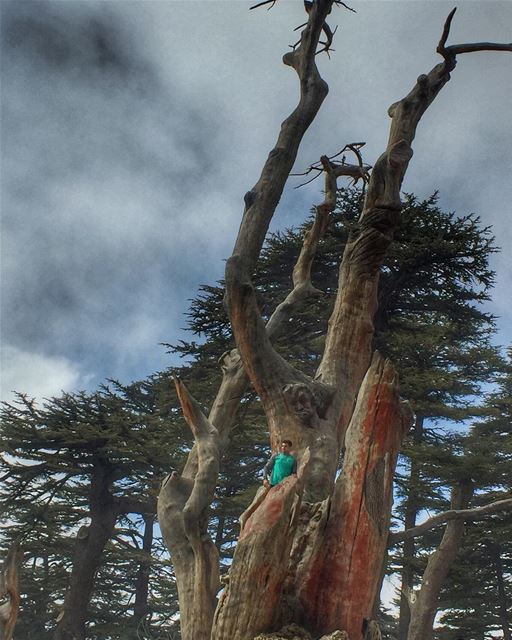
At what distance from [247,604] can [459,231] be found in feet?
33.6

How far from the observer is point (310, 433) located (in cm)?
646

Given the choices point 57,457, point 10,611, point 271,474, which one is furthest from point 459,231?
point 57,457

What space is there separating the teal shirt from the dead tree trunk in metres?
0.19

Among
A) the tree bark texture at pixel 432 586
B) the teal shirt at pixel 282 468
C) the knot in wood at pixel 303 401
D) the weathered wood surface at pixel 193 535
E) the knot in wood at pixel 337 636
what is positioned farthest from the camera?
the tree bark texture at pixel 432 586

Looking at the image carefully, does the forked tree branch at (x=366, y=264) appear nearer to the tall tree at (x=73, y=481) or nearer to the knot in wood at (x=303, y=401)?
the knot in wood at (x=303, y=401)

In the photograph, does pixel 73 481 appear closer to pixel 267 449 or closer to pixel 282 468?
pixel 267 449

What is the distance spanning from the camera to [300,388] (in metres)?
6.43

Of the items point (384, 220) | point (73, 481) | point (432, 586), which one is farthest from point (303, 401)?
point (73, 481)

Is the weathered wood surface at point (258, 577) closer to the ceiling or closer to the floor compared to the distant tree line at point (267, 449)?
closer to the floor

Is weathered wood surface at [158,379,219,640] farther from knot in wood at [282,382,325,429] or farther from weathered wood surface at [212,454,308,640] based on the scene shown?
weathered wood surface at [212,454,308,640]

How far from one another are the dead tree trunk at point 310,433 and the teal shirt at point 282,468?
191mm

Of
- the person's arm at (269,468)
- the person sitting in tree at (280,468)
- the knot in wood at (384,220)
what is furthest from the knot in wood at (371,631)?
the knot in wood at (384,220)

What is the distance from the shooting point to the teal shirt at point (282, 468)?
580 centimetres

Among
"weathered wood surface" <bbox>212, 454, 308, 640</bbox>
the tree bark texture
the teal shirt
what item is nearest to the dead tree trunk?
"weathered wood surface" <bbox>212, 454, 308, 640</bbox>
